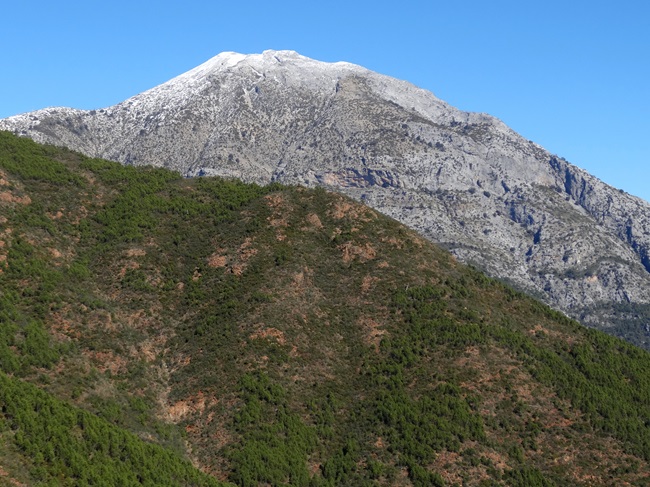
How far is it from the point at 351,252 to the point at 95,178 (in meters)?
30.2

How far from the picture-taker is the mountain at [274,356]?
55250mm

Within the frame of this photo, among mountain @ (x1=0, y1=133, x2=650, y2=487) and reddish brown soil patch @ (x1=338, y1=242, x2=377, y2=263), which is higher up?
reddish brown soil patch @ (x1=338, y1=242, x2=377, y2=263)

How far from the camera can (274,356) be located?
214 feet

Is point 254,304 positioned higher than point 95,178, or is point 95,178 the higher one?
point 95,178

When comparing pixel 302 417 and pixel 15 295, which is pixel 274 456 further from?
pixel 15 295

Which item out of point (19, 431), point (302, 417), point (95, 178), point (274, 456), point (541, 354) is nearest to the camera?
point (19, 431)

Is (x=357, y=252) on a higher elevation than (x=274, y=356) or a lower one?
higher

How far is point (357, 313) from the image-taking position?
72.5 m

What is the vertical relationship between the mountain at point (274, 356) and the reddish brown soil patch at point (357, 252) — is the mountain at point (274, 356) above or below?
below

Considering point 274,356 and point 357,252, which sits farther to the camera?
point 357,252

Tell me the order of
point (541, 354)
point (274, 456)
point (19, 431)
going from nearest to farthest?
point (19, 431) < point (274, 456) < point (541, 354)

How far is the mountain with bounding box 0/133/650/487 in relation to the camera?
55250 millimetres

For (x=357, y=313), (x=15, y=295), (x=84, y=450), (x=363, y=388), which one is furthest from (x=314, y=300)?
(x=84, y=450)

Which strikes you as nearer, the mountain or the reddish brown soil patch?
the mountain
